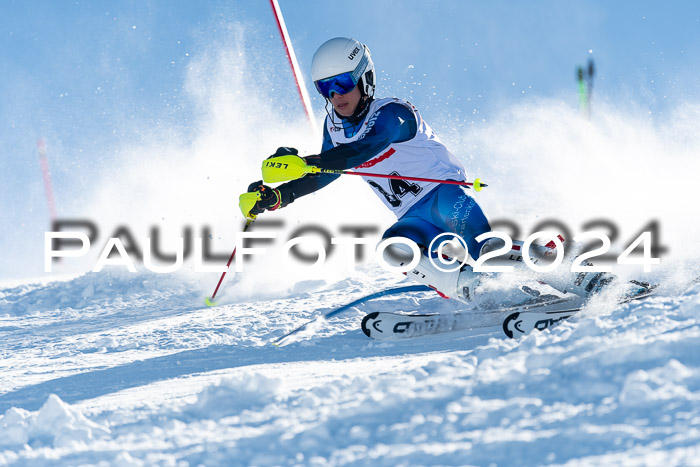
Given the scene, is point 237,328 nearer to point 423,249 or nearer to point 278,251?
point 423,249

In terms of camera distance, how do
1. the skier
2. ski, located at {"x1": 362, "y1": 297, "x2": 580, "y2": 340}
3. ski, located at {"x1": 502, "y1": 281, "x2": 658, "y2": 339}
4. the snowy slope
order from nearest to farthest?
1. the snowy slope
2. ski, located at {"x1": 502, "y1": 281, "x2": 658, "y2": 339}
3. the skier
4. ski, located at {"x1": 362, "y1": 297, "x2": 580, "y2": 340}

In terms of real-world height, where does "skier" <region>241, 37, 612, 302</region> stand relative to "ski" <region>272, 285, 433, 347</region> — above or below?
above

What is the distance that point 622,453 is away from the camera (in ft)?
5.39

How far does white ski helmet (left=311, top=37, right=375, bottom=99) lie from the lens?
13.2 feet

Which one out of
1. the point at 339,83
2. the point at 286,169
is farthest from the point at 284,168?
the point at 339,83

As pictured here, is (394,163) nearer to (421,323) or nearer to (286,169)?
(286,169)

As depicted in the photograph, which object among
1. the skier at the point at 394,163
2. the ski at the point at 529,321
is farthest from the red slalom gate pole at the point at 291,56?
the ski at the point at 529,321

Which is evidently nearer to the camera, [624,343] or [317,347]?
[624,343]

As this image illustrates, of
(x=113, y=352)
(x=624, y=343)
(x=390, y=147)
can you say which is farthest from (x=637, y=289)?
(x=113, y=352)

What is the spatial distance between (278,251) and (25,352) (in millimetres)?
3566

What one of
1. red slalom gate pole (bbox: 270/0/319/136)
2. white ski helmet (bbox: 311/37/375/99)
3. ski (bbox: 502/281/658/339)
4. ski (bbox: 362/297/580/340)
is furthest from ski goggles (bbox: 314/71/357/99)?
red slalom gate pole (bbox: 270/0/319/136)

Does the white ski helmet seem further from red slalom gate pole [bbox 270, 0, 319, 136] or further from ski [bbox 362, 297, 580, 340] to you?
red slalom gate pole [bbox 270, 0, 319, 136]

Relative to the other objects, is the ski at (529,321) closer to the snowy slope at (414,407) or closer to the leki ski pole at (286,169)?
the snowy slope at (414,407)

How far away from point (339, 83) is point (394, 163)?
0.62m
